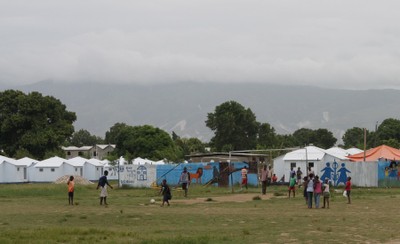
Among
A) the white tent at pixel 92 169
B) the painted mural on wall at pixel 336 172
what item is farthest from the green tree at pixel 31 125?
the painted mural on wall at pixel 336 172

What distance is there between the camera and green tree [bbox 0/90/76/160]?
103 meters

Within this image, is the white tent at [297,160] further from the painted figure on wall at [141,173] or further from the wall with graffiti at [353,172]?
the painted figure on wall at [141,173]

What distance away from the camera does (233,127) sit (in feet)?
396

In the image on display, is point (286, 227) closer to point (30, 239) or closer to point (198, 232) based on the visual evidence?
point (198, 232)

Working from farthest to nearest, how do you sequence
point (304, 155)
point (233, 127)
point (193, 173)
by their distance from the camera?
point (233, 127) < point (304, 155) < point (193, 173)

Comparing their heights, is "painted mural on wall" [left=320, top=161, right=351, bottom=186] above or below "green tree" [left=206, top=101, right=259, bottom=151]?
below

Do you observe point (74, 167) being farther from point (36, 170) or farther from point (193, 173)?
point (193, 173)

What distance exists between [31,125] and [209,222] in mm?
80773

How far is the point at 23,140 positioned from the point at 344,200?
69.6 meters

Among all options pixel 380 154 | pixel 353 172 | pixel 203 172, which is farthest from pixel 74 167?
pixel 353 172

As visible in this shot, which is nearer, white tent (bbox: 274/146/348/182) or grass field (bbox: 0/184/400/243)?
grass field (bbox: 0/184/400/243)

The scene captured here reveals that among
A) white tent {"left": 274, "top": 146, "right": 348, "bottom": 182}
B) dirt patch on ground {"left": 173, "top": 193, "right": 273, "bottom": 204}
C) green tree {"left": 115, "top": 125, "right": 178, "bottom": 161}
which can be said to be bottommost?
dirt patch on ground {"left": 173, "top": 193, "right": 273, "bottom": 204}

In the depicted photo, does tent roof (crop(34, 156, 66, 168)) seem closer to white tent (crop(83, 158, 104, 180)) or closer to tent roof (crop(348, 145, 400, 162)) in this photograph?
white tent (crop(83, 158, 104, 180))

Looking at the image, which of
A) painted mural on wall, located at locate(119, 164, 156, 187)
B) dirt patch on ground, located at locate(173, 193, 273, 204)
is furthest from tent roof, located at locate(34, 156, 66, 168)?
dirt patch on ground, located at locate(173, 193, 273, 204)
